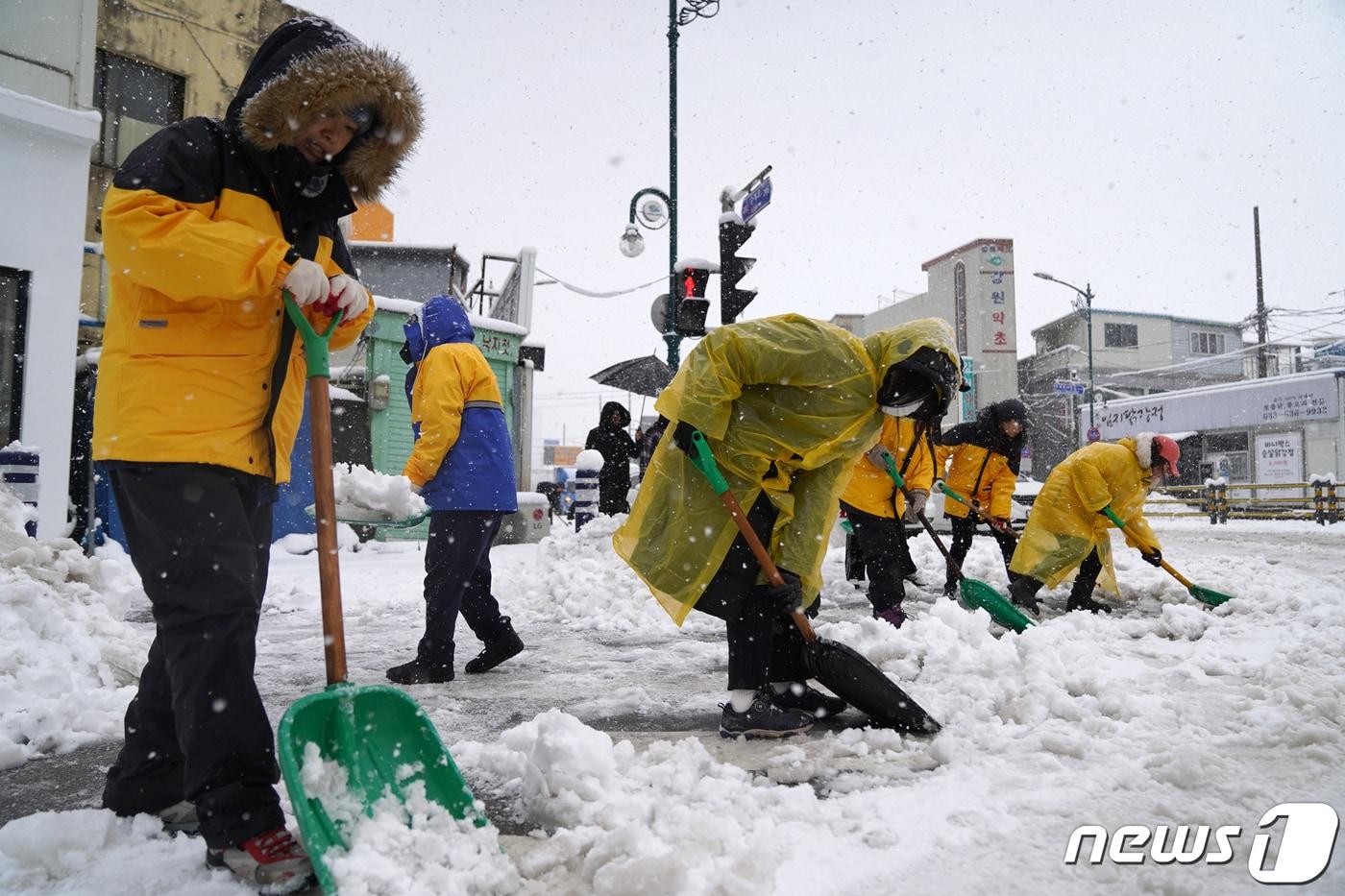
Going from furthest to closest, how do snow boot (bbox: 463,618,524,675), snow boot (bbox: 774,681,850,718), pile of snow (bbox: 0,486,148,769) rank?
snow boot (bbox: 463,618,524,675)
snow boot (bbox: 774,681,850,718)
pile of snow (bbox: 0,486,148,769)

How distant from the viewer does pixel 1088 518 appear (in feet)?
19.4

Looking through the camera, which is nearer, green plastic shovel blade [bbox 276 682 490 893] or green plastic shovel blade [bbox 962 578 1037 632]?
green plastic shovel blade [bbox 276 682 490 893]

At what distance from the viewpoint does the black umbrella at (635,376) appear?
11.9 metres

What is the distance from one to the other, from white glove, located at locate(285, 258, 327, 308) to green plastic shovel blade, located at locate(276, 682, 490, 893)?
34.5 inches

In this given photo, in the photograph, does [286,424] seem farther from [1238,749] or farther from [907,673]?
[1238,749]

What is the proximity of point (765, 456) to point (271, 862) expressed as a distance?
2.03 metres

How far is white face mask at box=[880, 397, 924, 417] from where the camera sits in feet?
10.2

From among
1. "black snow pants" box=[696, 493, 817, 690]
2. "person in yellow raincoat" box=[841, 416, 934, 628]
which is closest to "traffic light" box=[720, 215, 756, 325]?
"person in yellow raincoat" box=[841, 416, 934, 628]

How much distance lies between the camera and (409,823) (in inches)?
70.6

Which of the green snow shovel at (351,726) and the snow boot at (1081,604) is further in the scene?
the snow boot at (1081,604)

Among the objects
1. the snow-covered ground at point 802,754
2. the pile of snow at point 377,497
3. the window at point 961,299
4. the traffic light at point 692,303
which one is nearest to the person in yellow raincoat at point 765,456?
the snow-covered ground at point 802,754

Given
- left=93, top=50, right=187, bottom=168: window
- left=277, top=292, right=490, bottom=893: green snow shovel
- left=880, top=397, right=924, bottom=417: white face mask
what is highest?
left=93, top=50, right=187, bottom=168: window

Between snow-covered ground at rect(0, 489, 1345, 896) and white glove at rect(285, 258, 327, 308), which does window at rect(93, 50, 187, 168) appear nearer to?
snow-covered ground at rect(0, 489, 1345, 896)

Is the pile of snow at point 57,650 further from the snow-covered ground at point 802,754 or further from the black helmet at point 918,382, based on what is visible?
the black helmet at point 918,382
